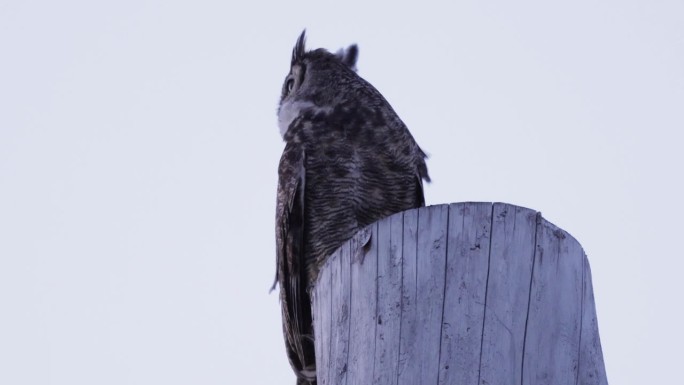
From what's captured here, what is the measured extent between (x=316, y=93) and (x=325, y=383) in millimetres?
2932

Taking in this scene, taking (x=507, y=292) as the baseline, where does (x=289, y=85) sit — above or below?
above

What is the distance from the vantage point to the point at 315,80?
5.55 metres

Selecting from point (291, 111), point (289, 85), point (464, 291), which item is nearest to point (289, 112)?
point (291, 111)

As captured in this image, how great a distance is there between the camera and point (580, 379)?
8.08ft

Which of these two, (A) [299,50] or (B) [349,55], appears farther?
(A) [299,50]

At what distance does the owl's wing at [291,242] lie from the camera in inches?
174

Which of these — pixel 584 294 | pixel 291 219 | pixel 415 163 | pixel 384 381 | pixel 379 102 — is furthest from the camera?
pixel 379 102

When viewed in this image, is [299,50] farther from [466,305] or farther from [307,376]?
[466,305]

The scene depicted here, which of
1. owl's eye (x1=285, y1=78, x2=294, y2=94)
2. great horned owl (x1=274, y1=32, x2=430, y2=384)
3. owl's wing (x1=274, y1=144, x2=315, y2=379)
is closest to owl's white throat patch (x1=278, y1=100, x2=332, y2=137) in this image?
great horned owl (x1=274, y1=32, x2=430, y2=384)

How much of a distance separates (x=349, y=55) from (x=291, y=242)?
1.65 meters

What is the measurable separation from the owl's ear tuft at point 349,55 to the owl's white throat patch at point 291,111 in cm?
51

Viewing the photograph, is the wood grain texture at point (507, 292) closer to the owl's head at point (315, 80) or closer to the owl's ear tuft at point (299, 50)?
the owl's head at point (315, 80)

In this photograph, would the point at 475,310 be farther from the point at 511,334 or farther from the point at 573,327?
the point at 573,327

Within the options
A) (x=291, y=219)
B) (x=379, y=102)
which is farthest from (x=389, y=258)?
(x=379, y=102)
